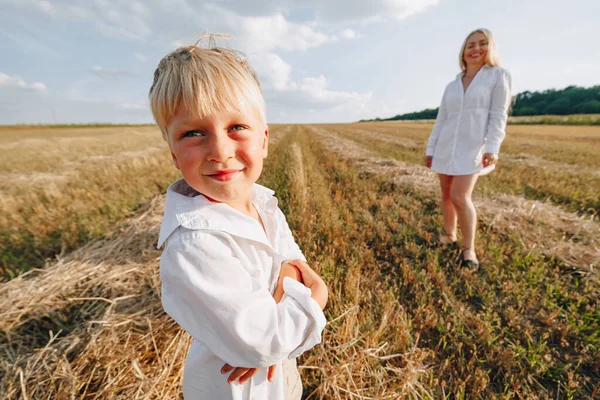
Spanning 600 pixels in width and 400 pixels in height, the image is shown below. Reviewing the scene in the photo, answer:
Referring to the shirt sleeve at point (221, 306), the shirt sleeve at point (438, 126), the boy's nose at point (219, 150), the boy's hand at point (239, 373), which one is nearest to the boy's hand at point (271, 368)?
the boy's hand at point (239, 373)

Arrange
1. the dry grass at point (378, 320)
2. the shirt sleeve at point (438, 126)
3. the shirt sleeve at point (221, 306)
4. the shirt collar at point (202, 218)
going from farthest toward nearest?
the shirt sleeve at point (438, 126), the dry grass at point (378, 320), the shirt collar at point (202, 218), the shirt sleeve at point (221, 306)

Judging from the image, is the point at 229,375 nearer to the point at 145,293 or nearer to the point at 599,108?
the point at 145,293

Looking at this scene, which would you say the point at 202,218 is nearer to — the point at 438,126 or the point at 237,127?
the point at 237,127

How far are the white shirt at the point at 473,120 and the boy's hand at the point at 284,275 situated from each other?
8.28 ft

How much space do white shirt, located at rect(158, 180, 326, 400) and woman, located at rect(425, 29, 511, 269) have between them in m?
2.74

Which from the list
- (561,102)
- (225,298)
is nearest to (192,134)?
(225,298)

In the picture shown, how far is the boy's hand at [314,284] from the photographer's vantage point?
113 cm

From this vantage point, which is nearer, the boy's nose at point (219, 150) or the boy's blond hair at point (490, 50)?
the boy's nose at point (219, 150)

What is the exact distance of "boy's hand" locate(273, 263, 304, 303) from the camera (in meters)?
1.14

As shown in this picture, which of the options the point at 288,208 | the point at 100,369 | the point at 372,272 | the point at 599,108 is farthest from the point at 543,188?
the point at 599,108

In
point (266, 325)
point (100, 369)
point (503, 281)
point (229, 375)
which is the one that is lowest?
point (503, 281)

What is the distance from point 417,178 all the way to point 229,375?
626 centimetres

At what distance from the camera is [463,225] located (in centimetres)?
308

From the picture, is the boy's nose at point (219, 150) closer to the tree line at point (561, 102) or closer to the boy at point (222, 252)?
the boy at point (222, 252)
